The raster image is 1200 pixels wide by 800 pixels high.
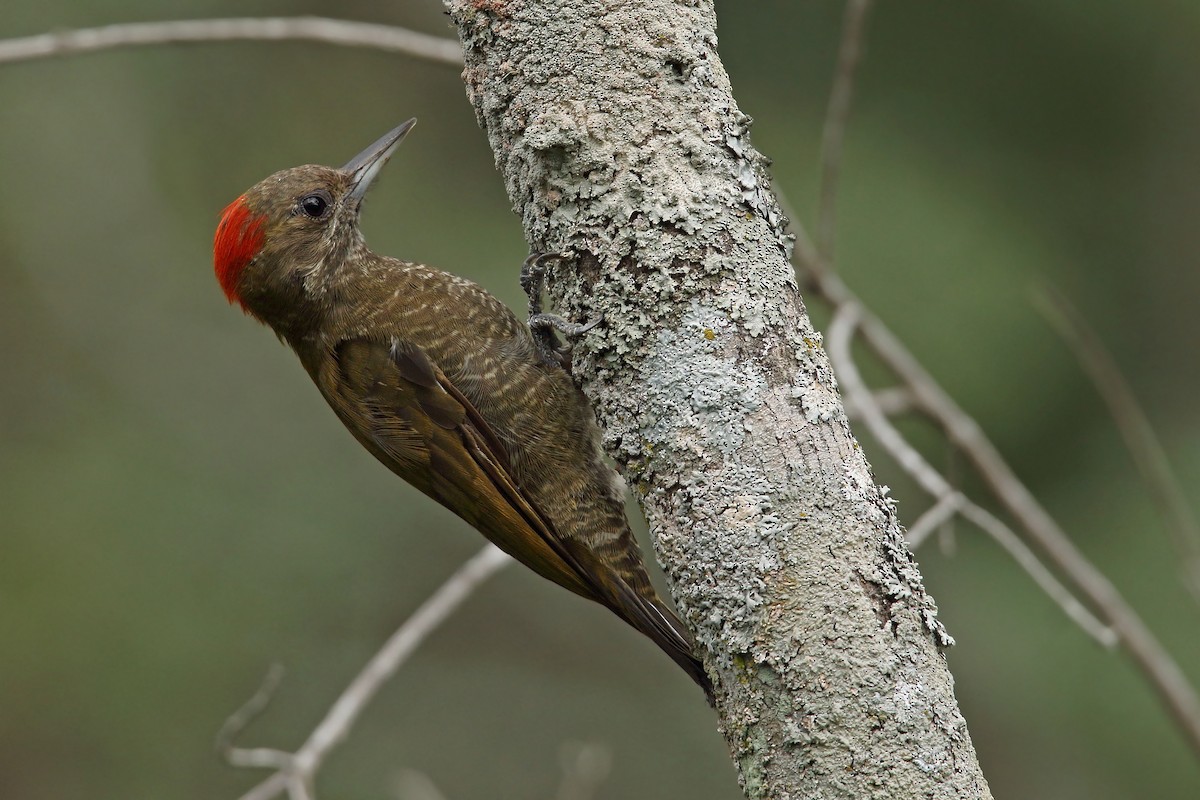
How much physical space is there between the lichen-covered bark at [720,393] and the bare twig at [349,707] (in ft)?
2.80

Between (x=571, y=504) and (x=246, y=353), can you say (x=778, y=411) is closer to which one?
(x=571, y=504)

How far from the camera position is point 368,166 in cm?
304

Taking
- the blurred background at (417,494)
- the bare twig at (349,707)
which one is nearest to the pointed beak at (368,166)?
the bare twig at (349,707)

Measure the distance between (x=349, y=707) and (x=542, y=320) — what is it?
0.86m

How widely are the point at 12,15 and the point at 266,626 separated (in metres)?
3.48

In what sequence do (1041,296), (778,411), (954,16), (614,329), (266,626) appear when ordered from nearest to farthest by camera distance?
1. (778,411)
2. (614,329)
3. (1041,296)
4. (266,626)
5. (954,16)

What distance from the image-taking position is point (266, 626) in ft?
18.6

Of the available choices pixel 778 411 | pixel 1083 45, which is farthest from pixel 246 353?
pixel 778 411

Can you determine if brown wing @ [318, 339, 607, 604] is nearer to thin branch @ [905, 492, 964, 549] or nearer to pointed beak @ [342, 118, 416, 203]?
pointed beak @ [342, 118, 416, 203]

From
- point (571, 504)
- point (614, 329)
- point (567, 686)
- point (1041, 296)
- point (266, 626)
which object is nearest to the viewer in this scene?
point (614, 329)

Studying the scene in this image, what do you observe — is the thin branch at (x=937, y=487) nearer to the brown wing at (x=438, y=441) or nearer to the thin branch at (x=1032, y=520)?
the thin branch at (x=1032, y=520)

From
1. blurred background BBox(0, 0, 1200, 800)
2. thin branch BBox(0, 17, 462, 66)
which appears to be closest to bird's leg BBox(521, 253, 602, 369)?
thin branch BBox(0, 17, 462, 66)

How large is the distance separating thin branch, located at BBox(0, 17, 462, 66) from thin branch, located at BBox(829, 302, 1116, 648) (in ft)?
3.45

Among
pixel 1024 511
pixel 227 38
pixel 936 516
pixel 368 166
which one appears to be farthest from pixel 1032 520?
pixel 227 38
